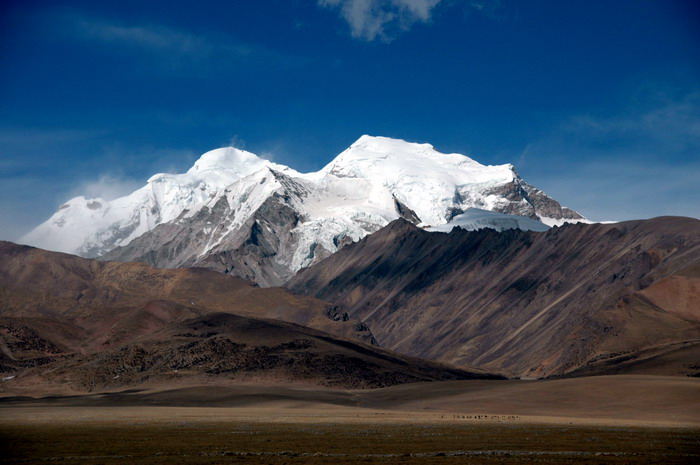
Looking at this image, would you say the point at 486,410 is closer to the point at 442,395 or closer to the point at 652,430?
the point at 442,395

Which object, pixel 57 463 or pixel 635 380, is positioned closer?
pixel 57 463

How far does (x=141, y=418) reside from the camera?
403 ft

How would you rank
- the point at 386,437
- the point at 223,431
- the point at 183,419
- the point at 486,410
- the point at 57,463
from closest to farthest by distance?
the point at 57,463
the point at 386,437
the point at 223,431
the point at 183,419
the point at 486,410

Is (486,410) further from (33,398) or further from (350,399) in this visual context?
(33,398)

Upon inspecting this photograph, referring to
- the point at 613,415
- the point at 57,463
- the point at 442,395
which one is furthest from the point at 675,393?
the point at 57,463

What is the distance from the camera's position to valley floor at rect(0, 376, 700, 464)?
73.4 m

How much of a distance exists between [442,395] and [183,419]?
7852 centimetres

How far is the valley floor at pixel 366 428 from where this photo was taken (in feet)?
241

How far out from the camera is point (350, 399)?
614 feet

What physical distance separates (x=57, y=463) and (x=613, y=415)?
96311mm

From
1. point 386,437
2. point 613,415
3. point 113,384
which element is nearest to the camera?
point 386,437

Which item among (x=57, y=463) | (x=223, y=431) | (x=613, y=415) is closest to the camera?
(x=57, y=463)

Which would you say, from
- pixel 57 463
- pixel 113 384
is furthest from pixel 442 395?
pixel 57 463

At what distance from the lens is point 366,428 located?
10431 cm
